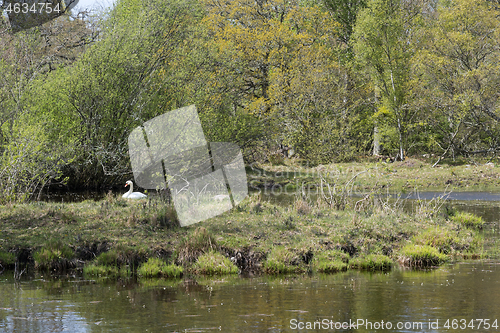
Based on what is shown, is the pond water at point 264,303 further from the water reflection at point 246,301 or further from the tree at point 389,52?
the tree at point 389,52

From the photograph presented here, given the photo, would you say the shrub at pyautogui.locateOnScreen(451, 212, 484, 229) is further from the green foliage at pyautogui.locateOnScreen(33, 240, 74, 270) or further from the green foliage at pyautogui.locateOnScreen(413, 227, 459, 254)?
the green foliage at pyautogui.locateOnScreen(33, 240, 74, 270)

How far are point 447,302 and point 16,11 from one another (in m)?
20.6

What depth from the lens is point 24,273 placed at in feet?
40.2

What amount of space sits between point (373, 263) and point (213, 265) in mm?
3805

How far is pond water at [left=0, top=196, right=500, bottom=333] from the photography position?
28.0 feet

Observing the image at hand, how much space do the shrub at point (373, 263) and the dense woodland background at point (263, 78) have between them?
11644mm

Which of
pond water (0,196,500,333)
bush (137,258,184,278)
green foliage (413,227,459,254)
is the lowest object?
pond water (0,196,500,333)

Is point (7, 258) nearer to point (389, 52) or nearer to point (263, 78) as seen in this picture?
point (263, 78)

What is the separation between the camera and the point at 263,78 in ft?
137

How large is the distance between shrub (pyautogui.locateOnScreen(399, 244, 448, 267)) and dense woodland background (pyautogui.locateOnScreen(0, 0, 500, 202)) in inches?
496

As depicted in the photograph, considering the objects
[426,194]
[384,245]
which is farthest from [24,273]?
[426,194]

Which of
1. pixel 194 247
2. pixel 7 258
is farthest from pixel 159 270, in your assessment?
pixel 7 258

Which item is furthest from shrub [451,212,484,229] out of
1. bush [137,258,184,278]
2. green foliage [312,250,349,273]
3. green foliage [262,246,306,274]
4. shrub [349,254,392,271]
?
bush [137,258,184,278]

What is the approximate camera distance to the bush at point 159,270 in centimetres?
1235
